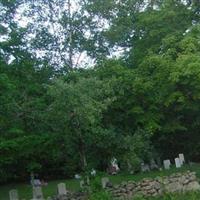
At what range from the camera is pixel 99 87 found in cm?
2186

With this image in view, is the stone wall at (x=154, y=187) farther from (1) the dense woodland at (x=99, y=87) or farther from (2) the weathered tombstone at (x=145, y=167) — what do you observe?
(2) the weathered tombstone at (x=145, y=167)

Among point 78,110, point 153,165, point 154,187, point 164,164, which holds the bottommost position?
point 154,187

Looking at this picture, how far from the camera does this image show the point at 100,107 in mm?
21219

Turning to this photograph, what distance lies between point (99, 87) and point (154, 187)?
18.4 ft

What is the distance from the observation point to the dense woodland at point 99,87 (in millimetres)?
21344

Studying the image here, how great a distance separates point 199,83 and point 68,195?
972cm

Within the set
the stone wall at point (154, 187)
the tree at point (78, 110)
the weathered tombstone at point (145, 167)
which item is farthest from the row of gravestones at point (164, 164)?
the stone wall at point (154, 187)

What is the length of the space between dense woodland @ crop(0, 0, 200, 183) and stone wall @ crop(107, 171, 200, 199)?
10.2ft

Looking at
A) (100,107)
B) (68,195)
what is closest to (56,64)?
(100,107)

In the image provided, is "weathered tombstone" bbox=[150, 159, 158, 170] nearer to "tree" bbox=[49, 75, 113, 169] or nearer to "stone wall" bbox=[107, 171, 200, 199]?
"tree" bbox=[49, 75, 113, 169]

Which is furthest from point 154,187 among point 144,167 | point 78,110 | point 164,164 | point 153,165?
point 153,165

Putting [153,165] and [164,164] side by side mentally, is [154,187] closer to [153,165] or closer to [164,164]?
[164,164]

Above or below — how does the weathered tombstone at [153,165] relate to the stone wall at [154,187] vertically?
above

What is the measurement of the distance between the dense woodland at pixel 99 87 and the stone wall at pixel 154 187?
3117 millimetres
